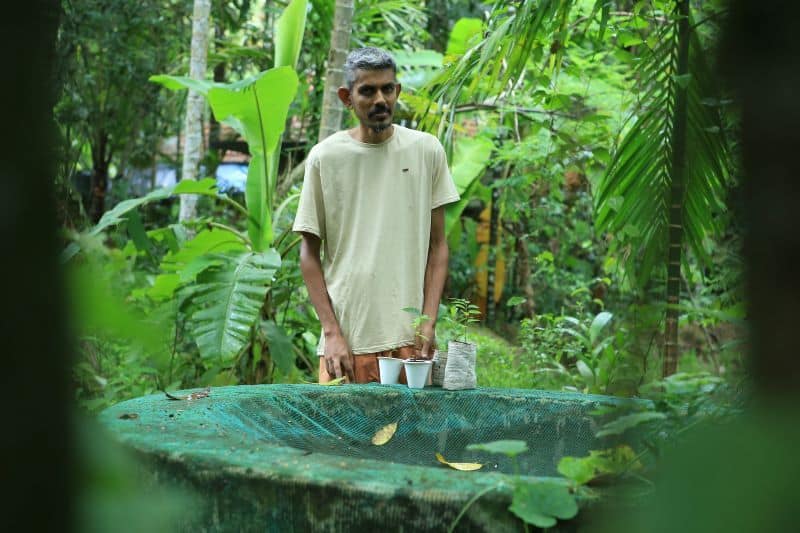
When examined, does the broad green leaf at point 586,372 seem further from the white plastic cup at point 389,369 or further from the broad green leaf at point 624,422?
the broad green leaf at point 624,422

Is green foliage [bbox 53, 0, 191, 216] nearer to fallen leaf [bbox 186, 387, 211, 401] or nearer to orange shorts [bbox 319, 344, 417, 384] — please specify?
orange shorts [bbox 319, 344, 417, 384]

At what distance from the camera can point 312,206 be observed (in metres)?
3.38

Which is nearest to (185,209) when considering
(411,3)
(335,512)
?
(411,3)

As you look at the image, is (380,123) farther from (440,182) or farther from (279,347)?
(279,347)

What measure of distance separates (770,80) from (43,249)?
42 centimetres

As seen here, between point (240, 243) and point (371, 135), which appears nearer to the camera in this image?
point (371, 135)

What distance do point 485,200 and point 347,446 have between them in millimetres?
4785

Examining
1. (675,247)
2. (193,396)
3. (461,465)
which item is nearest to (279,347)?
(193,396)

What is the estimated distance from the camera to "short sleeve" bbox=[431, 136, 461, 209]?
11.3ft

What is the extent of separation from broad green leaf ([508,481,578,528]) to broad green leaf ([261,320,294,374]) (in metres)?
3.53

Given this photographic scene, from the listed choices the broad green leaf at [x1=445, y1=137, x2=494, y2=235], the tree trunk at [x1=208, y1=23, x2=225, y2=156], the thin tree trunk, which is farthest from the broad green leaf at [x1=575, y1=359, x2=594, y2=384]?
the tree trunk at [x1=208, y1=23, x2=225, y2=156]

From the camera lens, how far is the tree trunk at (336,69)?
551 cm

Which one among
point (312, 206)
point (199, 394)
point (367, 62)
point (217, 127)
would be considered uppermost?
point (217, 127)

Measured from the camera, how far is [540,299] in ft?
33.4
